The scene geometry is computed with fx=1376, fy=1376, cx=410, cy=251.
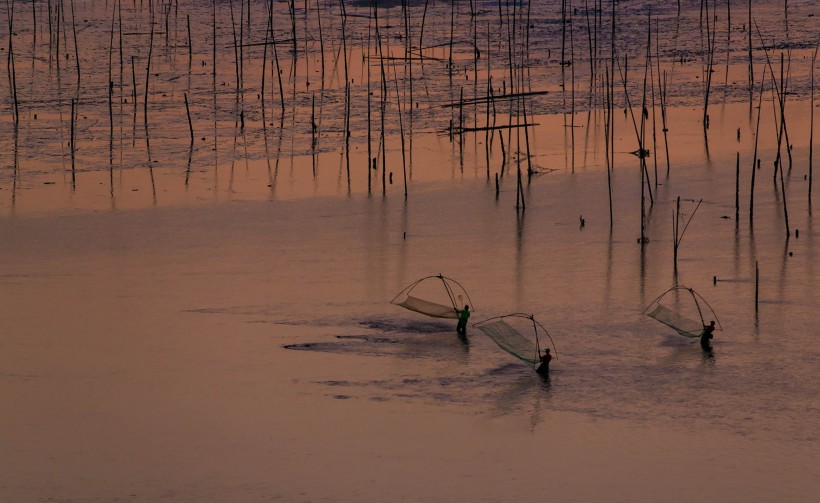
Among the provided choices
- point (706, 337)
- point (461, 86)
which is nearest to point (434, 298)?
point (706, 337)

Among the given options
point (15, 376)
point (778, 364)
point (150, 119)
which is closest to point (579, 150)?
point (150, 119)

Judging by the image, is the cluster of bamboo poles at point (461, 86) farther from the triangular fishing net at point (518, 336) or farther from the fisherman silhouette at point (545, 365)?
the fisherman silhouette at point (545, 365)

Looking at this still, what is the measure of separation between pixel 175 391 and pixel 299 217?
3796 mm

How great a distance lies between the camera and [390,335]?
23.6ft

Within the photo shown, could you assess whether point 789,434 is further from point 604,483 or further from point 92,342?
point 92,342

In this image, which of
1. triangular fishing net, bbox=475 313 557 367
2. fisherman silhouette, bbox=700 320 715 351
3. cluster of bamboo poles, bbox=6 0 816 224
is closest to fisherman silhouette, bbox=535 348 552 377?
triangular fishing net, bbox=475 313 557 367

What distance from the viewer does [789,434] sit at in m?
5.71

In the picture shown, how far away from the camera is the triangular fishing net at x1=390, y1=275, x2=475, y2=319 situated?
24.2ft

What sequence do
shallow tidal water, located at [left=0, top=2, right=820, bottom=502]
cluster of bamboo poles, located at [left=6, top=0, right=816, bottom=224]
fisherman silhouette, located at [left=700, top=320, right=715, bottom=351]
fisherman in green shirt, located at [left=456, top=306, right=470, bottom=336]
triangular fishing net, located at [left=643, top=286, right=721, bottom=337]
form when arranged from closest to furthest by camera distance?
1. shallow tidal water, located at [left=0, top=2, right=820, bottom=502]
2. fisherman silhouette, located at [left=700, top=320, right=715, bottom=351]
3. triangular fishing net, located at [left=643, top=286, right=721, bottom=337]
4. fisherman in green shirt, located at [left=456, top=306, right=470, bottom=336]
5. cluster of bamboo poles, located at [left=6, top=0, right=816, bottom=224]

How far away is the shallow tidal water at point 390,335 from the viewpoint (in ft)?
18.0

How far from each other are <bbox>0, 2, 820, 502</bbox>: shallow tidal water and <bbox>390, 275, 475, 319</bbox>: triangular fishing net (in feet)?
0.29

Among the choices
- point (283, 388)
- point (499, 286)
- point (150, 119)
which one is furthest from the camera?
point (150, 119)

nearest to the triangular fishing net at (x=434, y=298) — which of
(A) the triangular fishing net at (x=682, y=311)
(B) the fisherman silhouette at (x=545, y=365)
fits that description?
(B) the fisherman silhouette at (x=545, y=365)

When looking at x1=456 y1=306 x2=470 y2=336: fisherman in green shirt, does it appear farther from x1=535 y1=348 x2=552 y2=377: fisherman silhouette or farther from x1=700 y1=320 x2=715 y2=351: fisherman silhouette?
x1=700 y1=320 x2=715 y2=351: fisherman silhouette
